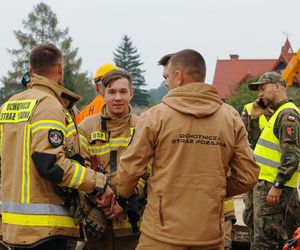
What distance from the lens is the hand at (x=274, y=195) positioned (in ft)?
18.4

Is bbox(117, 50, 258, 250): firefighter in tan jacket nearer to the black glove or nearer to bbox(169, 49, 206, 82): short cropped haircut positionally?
bbox(169, 49, 206, 82): short cropped haircut

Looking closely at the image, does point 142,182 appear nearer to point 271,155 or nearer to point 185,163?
point 185,163

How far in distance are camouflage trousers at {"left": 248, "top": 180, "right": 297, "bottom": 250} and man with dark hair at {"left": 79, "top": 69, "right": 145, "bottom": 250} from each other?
1.89 m

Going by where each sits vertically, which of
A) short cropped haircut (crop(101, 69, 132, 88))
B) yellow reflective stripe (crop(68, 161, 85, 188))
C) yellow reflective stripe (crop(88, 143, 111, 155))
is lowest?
yellow reflective stripe (crop(68, 161, 85, 188))

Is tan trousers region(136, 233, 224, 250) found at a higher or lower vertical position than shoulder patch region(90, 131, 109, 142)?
lower

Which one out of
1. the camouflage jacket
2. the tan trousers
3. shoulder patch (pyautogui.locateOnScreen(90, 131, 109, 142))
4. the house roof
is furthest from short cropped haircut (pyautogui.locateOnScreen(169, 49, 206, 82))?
the house roof

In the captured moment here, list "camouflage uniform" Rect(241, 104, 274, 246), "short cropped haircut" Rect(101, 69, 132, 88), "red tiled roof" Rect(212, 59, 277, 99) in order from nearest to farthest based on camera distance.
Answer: "short cropped haircut" Rect(101, 69, 132, 88), "camouflage uniform" Rect(241, 104, 274, 246), "red tiled roof" Rect(212, 59, 277, 99)

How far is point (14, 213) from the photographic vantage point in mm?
3734

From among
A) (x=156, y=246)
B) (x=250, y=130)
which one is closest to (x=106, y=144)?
(x=156, y=246)

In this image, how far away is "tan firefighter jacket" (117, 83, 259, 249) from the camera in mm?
3422

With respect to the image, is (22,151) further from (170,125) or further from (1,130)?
(170,125)

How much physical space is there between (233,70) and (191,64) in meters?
48.3

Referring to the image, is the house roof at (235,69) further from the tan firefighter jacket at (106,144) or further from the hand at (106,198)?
the hand at (106,198)

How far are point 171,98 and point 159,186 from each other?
581mm
